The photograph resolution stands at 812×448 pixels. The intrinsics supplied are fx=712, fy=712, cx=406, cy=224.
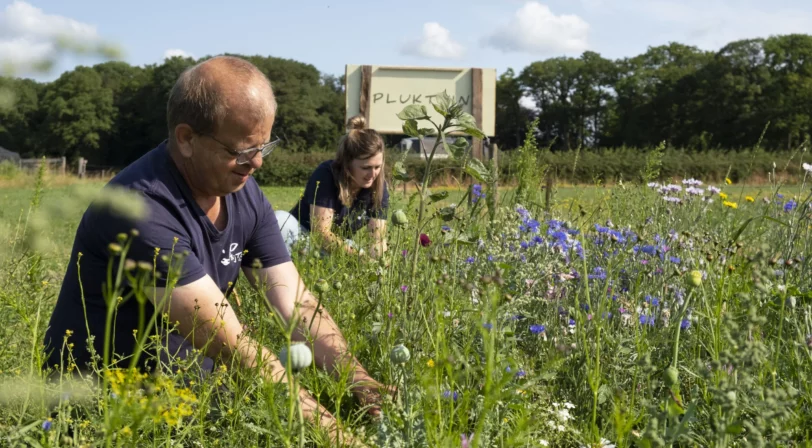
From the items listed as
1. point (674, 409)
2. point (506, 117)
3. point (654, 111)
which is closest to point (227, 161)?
point (674, 409)

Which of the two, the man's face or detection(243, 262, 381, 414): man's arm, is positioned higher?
the man's face

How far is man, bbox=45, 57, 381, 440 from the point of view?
1.79 meters

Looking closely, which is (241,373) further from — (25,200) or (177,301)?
(25,200)

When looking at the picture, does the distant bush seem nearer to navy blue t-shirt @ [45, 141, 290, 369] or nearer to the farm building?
navy blue t-shirt @ [45, 141, 290, 369]

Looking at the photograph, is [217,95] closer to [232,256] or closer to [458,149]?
[232,256]

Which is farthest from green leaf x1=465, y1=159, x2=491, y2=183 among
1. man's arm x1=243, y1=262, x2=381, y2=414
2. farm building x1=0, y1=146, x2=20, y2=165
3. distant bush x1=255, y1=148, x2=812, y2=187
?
distant bush x1=255, y1=148, x2=812, y2=187

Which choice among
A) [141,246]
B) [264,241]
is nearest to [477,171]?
[141,246]

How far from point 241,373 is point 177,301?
258mm

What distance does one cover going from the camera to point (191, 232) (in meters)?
1.97

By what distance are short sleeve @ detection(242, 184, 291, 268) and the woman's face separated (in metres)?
1.71

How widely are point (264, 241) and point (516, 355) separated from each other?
917 mm

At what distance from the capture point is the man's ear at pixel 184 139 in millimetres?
1986

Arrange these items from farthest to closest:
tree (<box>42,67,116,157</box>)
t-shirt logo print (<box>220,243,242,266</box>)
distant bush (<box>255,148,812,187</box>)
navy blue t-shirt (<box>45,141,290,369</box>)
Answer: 1. distant bush (<box>255,148,812,187</box>)
2. t-shirt logo print (<box>220,243,242,266</box>)
3. navy blue t-shirt (<box>45,141,290,369</box>)
4. tree (<box>42,67,116,157</box>)

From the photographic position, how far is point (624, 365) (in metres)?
2.04
